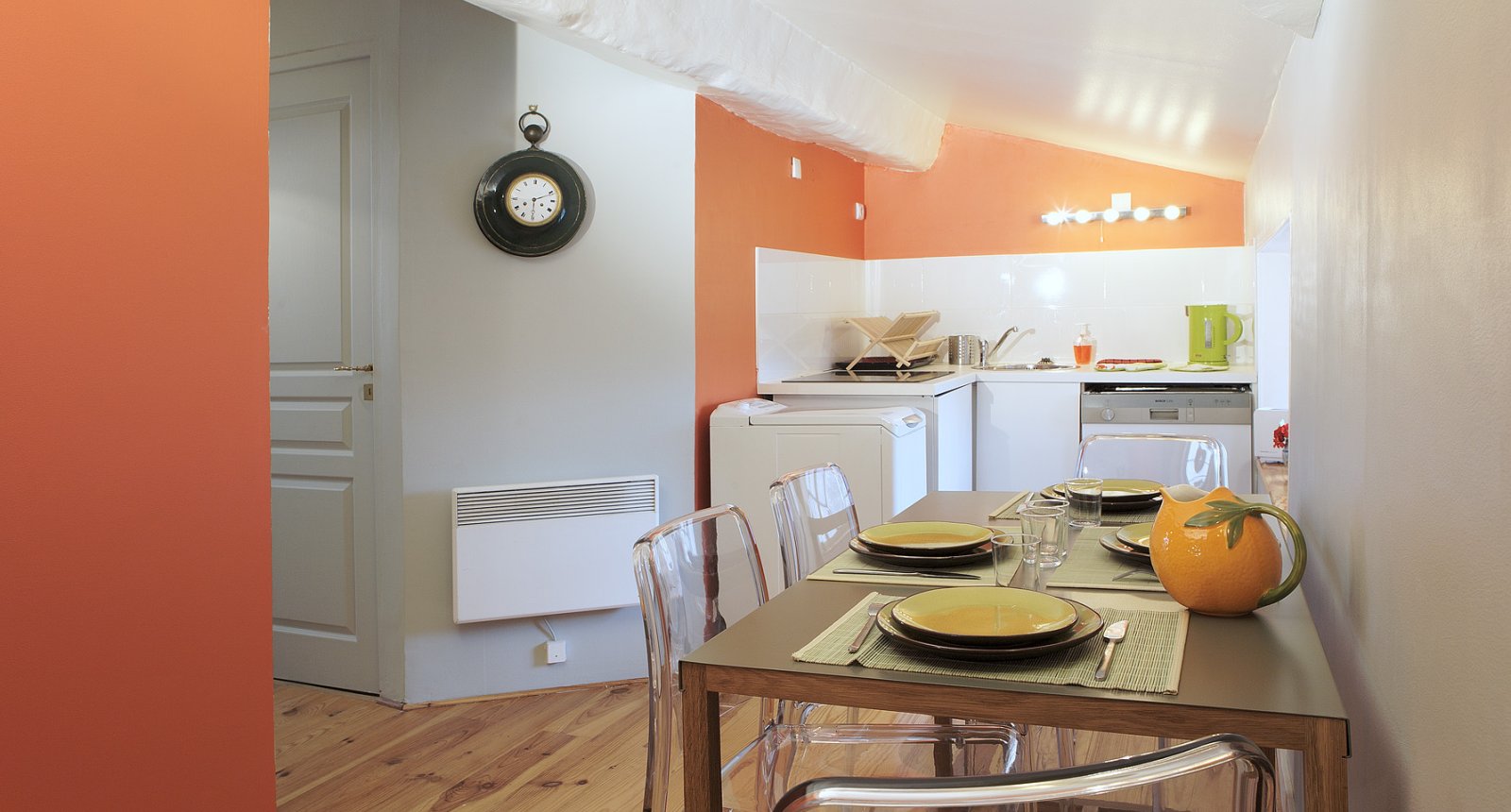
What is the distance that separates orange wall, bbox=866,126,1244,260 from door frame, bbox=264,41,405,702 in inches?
120

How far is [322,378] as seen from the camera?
12.3 feet

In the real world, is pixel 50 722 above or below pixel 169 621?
below

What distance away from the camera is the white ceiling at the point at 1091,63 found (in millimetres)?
2977

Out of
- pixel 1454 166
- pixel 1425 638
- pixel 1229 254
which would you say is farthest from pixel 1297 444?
pixel 1229 254

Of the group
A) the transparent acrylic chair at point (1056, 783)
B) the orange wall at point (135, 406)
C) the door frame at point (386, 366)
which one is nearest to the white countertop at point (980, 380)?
the door frame at point (386, 366)

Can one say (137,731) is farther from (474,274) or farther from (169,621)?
(474,274)

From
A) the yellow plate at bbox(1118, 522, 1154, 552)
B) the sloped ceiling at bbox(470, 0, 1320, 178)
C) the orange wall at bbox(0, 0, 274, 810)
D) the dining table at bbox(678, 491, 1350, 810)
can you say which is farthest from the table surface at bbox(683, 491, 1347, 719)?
the sloped ceiling at bbox(470, 0, 1320, 178)

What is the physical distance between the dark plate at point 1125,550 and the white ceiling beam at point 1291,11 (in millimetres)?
1017

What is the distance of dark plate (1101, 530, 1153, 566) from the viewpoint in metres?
1.95

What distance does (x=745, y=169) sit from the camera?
439 centimetres

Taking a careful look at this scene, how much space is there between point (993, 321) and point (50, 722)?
4766 millimetres

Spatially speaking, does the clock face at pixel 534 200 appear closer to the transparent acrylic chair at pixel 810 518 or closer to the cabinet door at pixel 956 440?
the transparent acrylic chair at pixel 810 518

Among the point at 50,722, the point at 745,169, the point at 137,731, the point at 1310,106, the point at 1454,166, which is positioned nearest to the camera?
the point at 1454,166

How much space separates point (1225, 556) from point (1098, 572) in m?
0.37
